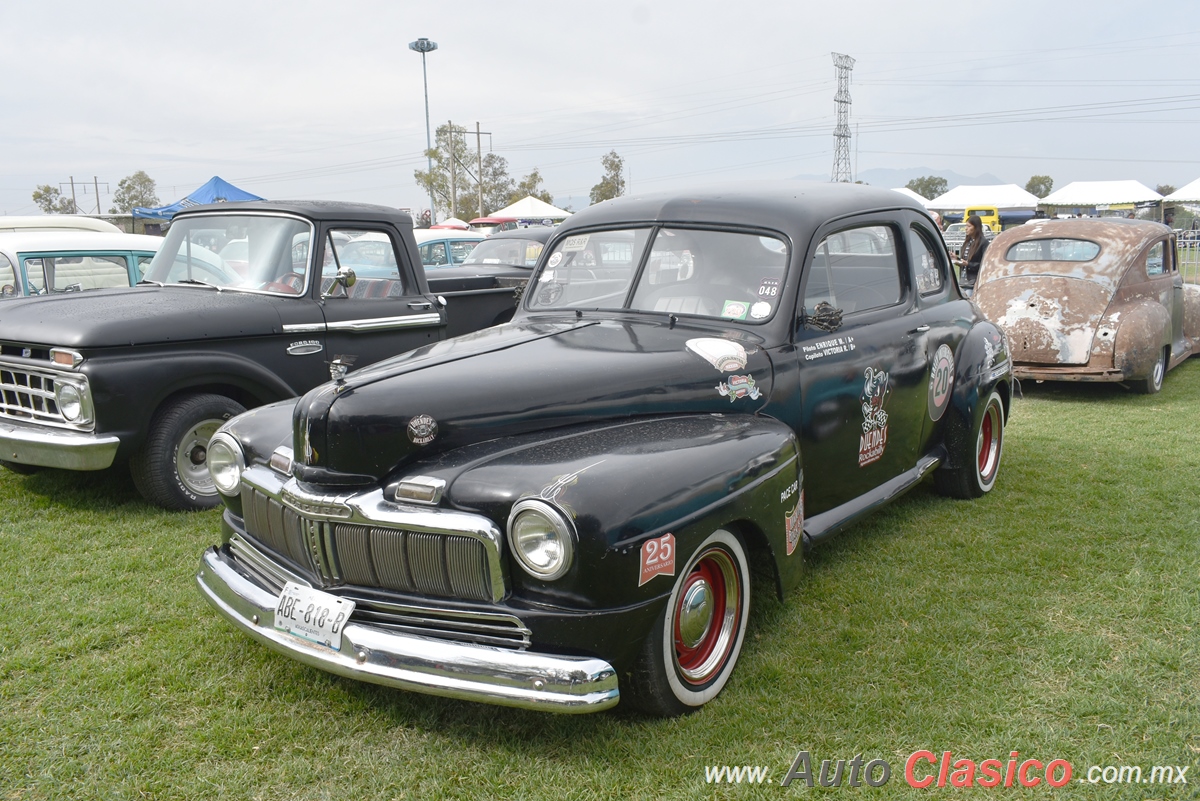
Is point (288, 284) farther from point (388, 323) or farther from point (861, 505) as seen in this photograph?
point (861, 505)

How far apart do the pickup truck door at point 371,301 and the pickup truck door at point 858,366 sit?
3.10m

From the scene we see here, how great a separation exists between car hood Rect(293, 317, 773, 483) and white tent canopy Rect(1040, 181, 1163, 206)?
37.6m

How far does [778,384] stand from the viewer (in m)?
3.81

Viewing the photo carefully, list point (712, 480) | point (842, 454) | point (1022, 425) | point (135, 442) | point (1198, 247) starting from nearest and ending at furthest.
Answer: point (712, 480) < point (842, 454) < point (135, 442) < point (1022, 425) < point (1198, 247)

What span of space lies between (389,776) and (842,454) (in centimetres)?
247

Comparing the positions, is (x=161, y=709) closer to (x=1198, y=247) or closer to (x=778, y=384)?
(x=778, y=384)

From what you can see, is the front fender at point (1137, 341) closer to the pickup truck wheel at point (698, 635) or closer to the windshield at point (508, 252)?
the pickup truck wheel at point (698, 635)

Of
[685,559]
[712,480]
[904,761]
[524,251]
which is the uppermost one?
[524,251]

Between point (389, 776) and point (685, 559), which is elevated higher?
point (685, 559)

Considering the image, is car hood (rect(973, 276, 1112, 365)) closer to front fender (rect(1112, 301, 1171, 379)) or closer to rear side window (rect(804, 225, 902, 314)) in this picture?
front fender (rect(1112, 301, 1171, 379))

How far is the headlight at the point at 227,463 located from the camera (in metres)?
3.59

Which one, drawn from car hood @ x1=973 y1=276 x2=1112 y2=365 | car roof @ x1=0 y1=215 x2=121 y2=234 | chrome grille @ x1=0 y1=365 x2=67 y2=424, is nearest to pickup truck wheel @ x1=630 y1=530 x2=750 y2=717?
chrome grille @ x1=0 y1=365 x2=67 y2=424

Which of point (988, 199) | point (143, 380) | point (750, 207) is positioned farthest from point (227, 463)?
point (988, 199)

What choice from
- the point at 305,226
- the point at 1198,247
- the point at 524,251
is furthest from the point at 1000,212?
the point at 305,226
